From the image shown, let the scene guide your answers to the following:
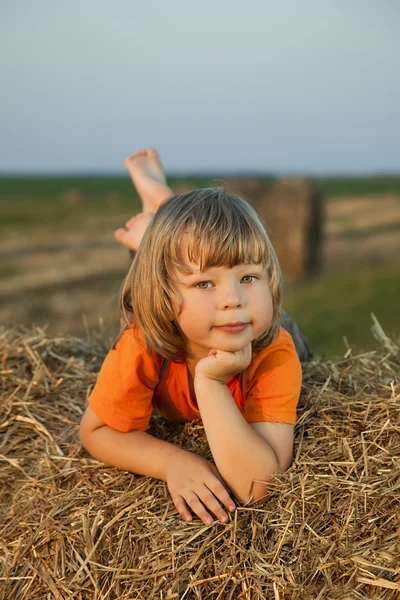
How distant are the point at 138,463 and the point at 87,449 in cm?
26

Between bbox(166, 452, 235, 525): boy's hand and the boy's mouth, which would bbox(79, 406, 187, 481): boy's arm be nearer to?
bbox(166, 452, 235, 525): boy's hand

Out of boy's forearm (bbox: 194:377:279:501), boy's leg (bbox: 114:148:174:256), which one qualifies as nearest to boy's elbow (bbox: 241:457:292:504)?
boy's forearm (bbox: 194:377:279:501)

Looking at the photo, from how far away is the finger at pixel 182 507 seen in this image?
2.22m

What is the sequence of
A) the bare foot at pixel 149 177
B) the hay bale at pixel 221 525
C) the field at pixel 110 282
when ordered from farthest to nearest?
the field at pixel 110 282 → the bare foot at pixel 149 177 → the hay bale at pixel 221 525

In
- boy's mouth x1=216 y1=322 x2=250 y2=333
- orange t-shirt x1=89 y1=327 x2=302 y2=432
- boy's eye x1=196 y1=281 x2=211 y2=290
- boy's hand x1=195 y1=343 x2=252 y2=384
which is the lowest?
orange t-shirt x1=89 y1=327 x2=302 y2=432

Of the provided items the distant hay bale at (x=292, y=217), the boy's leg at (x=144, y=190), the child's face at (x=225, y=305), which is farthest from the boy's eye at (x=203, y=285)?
A: the distant hay bale at (x=292, y=217)

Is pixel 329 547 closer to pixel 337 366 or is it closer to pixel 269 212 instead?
pixel 337 366

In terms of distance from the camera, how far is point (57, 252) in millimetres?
14164

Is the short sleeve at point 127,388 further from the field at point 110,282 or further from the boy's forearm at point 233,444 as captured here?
the field at point 110,282

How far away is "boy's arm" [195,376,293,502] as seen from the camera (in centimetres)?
225

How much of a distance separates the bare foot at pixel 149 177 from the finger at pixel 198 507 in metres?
2.07

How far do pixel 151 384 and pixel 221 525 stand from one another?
0.58 m

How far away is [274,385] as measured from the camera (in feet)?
8.09

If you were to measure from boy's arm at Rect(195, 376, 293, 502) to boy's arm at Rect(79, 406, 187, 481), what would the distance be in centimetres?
18
